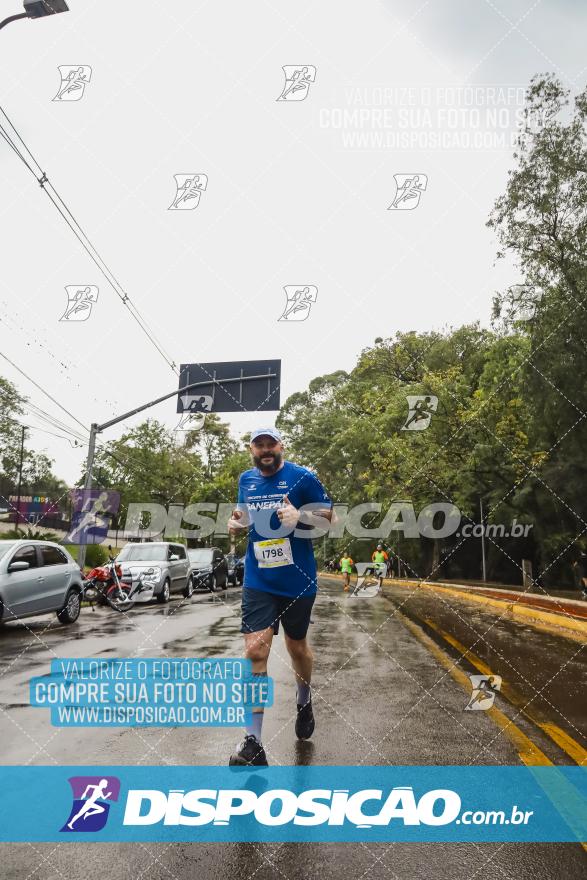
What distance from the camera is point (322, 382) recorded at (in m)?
59.3

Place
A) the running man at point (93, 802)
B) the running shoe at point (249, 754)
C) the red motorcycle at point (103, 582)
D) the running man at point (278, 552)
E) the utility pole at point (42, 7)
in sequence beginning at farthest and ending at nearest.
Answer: the red motorcycle at point (103, 582)
the utility pole at point (42, 7)
the running man at point (278, 552)
the running shoe at point (249, 754)
the running man at point (93, 802)

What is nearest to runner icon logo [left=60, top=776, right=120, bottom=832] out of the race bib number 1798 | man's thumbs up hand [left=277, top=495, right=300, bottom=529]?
the race bib number 1798

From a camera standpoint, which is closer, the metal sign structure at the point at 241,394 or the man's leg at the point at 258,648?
the man's leg at the point at 258,648

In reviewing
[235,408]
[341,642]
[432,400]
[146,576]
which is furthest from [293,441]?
[341,642]

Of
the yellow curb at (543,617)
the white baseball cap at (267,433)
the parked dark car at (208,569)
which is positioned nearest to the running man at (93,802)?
the white baseball cap at (267,433)

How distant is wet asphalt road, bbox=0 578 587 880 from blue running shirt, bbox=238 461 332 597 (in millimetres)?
1072

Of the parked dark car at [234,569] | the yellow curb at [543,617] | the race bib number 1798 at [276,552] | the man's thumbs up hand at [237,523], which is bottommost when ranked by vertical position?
the parked dark car at [234,569]

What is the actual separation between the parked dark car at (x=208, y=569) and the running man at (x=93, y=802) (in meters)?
18.4

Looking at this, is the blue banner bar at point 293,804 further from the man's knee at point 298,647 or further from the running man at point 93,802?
the man's knee at point 298,647

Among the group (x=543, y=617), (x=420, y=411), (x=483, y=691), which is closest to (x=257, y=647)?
(x=483, y=691)

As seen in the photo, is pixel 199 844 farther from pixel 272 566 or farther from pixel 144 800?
pixel 272 566

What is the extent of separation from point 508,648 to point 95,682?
580 cm

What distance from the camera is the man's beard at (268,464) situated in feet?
14.6

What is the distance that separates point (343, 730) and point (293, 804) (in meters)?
1.44
